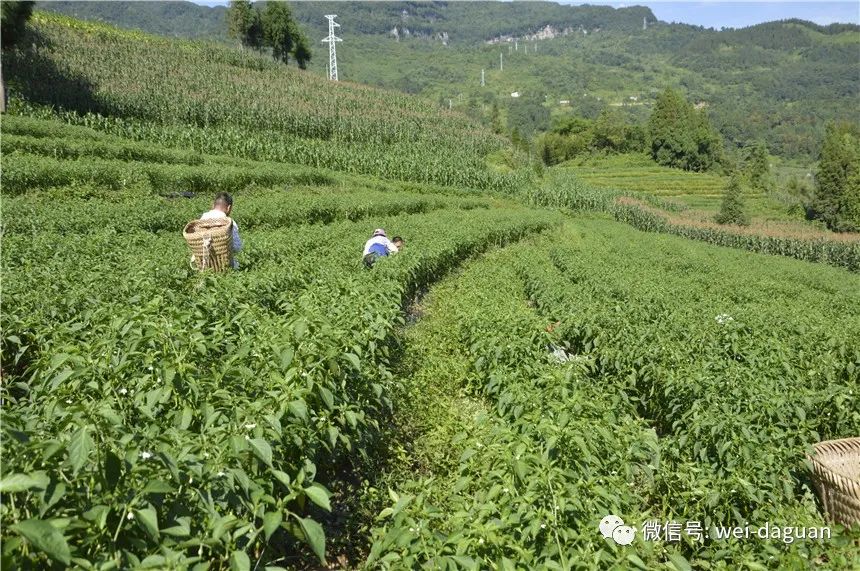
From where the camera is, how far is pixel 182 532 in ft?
7.58

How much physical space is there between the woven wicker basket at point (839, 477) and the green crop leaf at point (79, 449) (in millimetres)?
4818

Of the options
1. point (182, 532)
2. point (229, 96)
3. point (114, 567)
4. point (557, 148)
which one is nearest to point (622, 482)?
point (182, 532)

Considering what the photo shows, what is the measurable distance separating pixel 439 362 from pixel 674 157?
8892 centimetres

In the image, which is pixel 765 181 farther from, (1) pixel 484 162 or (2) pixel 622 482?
(2) pixel 622 482

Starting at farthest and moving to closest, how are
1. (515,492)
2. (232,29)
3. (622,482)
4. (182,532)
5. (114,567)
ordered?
(232,29) → (622,482) → (515,492) → (182,532) → (114,567)

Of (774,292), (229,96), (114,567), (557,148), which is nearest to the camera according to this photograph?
(114,567)

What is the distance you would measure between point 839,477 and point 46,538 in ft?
16.6

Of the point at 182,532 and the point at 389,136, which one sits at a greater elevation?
the point at 389,136

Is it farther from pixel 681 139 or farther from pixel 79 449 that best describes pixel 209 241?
pixel 681 139

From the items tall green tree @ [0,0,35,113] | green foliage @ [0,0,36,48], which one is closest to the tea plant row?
tall green tree @ [0,0,35,113]

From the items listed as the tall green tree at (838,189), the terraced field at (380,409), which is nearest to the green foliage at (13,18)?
the terraced field at (380,409)

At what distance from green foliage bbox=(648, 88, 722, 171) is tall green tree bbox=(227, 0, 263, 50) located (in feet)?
197

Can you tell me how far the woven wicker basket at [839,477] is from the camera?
13.9ft

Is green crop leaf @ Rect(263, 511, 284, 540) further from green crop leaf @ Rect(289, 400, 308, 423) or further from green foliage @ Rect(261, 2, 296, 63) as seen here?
green foliage @ Rect(261, 2, 296, 63)
